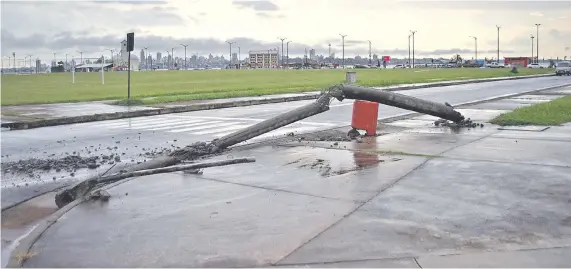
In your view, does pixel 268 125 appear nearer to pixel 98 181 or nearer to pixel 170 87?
pixel 98 181

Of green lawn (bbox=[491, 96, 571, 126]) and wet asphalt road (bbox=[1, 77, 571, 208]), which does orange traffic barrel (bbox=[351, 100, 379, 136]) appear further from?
green lawn (bbox=[491, 96, 571, 126])

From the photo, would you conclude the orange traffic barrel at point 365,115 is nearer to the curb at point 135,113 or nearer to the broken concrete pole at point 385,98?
the broken concrete pole at point 385,98

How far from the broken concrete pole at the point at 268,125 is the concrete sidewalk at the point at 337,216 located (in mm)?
1003

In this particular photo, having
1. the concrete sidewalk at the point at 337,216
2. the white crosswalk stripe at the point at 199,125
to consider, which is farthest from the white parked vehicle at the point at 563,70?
the concrete sidewalk at the point at 337,216

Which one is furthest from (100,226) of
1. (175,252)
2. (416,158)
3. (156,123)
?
(156,123)

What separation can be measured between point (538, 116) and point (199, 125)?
31.6 ft

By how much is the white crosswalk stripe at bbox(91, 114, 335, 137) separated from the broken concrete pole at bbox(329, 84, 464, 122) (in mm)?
2153

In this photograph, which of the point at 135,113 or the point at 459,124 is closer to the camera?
the point at 459,124

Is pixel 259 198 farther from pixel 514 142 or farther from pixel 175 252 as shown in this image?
pixel 514 142

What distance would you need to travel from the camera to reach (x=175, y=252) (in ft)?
17.4

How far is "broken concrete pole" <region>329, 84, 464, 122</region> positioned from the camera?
1248cm

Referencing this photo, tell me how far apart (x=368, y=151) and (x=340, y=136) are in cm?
230

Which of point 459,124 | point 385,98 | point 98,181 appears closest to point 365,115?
point 385,98

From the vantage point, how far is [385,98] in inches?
511
